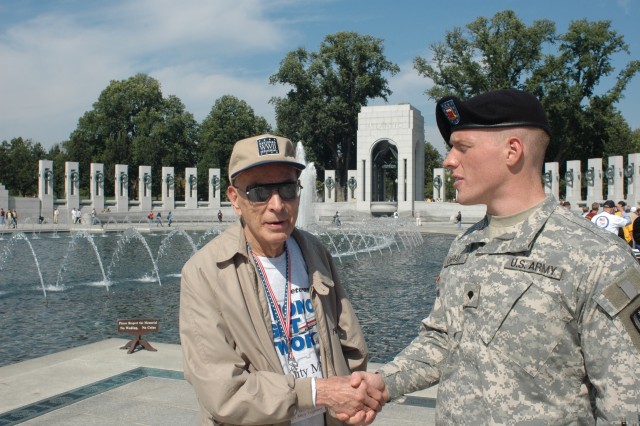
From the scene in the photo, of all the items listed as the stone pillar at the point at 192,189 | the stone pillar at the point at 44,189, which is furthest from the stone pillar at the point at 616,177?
the stone pillar at the point at 44,189

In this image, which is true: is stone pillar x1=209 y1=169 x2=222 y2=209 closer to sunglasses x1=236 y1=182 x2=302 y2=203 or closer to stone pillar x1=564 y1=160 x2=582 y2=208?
stone pillar x1=564 y1=160 x2=582 y2=208

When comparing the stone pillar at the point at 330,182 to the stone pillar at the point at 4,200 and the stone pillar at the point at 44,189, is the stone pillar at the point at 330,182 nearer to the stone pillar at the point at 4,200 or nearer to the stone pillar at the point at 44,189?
the stone pillar at the point at 44,189

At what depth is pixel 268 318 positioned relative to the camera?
92.9 inches

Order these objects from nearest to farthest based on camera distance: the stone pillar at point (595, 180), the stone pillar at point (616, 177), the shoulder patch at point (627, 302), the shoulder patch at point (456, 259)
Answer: the shoulder patch at point (627, 302) → the shoulder patch at point (456, 259) → the stone pillar at point (616, 177) → the stone pillar at point (595, 180)

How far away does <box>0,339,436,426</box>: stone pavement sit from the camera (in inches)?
185

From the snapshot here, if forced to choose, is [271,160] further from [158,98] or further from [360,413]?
[158,98]

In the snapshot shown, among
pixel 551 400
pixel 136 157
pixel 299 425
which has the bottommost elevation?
pixel 299 425

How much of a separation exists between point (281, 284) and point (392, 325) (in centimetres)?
728

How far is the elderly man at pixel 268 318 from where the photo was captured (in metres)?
2.15

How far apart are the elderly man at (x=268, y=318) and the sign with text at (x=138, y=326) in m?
4.71

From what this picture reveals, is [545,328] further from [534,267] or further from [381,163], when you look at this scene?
[381,163]

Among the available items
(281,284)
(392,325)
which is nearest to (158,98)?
(392,325)

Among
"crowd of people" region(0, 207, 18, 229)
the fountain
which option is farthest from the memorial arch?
"crowd of people" region(0, 207, 18, 229)

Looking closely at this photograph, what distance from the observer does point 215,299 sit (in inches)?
90.3
